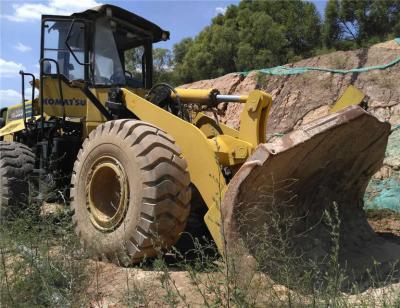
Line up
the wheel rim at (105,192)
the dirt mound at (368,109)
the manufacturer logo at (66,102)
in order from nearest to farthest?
the wheel rim at (105,192) → the dirt mound at (368,109) → the manufacturer logo at (66,102)

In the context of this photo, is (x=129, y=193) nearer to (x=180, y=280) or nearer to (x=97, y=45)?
(x=180, y=280)

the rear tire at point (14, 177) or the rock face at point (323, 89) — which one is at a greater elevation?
the rock face at point (323, 89)

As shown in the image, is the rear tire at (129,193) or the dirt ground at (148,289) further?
the rear tire at (129,193)

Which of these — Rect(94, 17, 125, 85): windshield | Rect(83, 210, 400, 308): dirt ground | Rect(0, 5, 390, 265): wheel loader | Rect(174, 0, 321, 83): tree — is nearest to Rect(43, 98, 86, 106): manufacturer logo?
Rect(0, 5, 390, 265): wheel loader

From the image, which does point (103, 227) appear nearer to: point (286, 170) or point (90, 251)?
point (90, 251)

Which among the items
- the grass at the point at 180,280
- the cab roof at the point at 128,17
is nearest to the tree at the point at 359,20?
the cab roof at the point at 128,17

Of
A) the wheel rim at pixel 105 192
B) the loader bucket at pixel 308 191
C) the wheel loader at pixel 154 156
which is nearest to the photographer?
the loader bucket at pixel 308 191

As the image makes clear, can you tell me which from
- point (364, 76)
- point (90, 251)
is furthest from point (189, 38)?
point (90, 251)

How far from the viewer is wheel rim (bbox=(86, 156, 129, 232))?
4582mm

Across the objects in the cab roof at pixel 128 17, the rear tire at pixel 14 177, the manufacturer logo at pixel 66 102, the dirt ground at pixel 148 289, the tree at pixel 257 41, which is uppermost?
the tree at pixel 257 41

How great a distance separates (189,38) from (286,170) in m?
35.0

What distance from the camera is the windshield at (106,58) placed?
20.0 ft

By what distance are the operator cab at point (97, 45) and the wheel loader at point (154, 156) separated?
1 centimetres

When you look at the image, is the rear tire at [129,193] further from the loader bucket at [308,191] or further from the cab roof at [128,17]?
the cab roof at [128,17]
